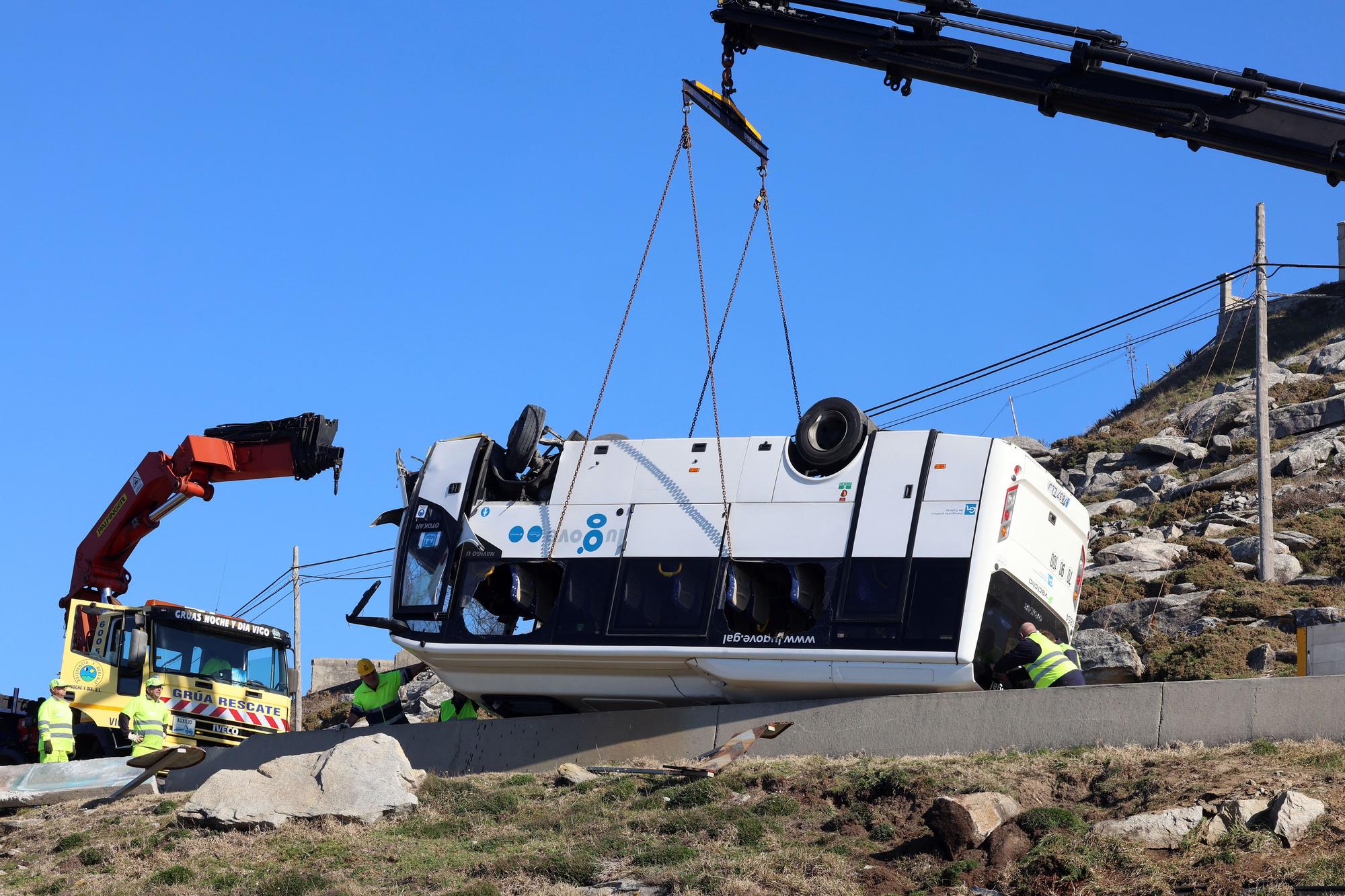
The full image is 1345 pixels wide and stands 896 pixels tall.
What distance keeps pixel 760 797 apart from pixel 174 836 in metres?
5.67

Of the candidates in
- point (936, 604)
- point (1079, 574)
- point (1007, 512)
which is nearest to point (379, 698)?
point (936, 604)

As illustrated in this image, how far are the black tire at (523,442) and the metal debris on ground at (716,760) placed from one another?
150 inches

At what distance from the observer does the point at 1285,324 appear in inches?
2016

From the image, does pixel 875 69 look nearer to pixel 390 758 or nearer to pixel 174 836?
pixel 390 758

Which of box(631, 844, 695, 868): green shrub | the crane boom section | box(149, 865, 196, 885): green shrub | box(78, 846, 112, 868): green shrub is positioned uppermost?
the crane boom section

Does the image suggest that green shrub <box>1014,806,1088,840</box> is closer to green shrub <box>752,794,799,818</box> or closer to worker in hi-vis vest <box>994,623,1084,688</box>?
green shrub <box>752,794,799,818</box>

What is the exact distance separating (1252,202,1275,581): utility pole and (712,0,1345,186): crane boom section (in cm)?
1324

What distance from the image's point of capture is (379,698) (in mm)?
18719

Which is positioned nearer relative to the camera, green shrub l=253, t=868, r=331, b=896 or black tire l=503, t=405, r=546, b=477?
green shrub l=253, t=868, r=331, b=896

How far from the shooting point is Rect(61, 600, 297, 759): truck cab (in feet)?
65.0

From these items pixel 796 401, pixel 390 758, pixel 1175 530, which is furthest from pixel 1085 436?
pixel 390 758

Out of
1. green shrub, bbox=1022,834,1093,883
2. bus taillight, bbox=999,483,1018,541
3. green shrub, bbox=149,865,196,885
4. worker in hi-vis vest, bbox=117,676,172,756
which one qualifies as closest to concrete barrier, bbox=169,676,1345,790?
worker in hi-vis vest, bbox=117,676,172,756

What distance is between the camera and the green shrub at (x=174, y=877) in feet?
42.8

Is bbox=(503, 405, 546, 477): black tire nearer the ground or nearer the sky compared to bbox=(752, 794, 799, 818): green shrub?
nearer the sky
